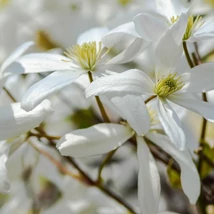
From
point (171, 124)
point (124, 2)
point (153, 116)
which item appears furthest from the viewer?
point (124, 2)

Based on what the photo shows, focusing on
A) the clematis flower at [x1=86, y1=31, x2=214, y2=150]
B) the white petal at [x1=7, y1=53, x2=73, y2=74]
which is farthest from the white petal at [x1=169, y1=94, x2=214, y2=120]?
the white petal at [x1=7, y1=53, x2=73, y2=74]

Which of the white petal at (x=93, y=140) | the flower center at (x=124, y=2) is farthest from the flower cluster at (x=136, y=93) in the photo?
the flower center at (x=124, y=2)

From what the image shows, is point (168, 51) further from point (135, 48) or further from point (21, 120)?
point (21, 120)

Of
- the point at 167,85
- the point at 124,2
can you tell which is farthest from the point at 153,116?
the point at 124,2

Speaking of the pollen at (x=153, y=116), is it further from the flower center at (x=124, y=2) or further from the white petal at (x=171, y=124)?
the flower center at (x=124, y=2)

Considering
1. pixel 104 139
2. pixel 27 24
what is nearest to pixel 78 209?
pixel 104 139

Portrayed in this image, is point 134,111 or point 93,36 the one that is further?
point 93,36

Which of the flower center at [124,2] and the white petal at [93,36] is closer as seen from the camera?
the white petal at [93,36]
